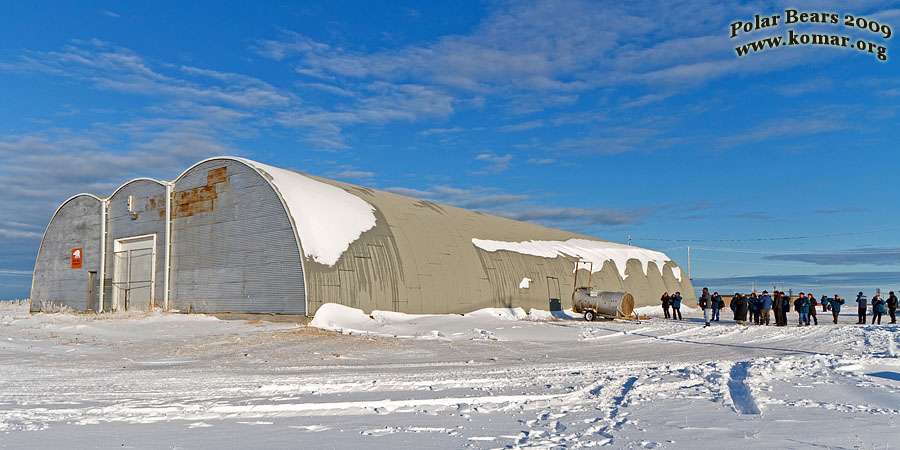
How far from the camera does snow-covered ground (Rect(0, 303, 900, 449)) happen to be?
6.72 metres

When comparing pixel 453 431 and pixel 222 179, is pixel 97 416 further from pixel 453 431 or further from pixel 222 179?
pixel 222 179

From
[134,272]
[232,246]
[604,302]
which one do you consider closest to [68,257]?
[134,272]

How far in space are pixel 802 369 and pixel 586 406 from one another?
6.12 meters

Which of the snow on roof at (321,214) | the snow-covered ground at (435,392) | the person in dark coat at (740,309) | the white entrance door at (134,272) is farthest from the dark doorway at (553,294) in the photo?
the white entrance door at (134,272)

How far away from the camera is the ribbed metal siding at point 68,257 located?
3036 cm

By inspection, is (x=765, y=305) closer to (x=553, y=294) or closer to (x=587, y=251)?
(x=553, y=294)

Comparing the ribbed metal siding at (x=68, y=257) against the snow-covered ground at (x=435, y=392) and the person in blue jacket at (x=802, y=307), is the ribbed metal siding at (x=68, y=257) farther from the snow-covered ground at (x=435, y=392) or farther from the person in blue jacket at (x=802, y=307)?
the person in blue jacket at (x=802, y=307)

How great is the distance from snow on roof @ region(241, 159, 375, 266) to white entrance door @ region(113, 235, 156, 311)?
6.85 meters

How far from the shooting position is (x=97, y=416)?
7797 millimetres

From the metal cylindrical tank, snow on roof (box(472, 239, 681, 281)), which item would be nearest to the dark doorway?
snow on roof (box(472, 239, 681, 281))

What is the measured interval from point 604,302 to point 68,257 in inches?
1025

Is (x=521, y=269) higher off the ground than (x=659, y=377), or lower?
higher

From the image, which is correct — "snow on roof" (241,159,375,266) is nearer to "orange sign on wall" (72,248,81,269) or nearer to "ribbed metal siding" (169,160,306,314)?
"ribbed metal siding" (169,160,306,314)

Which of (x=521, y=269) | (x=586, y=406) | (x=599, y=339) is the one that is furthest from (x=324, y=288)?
(x=586, y=406)
